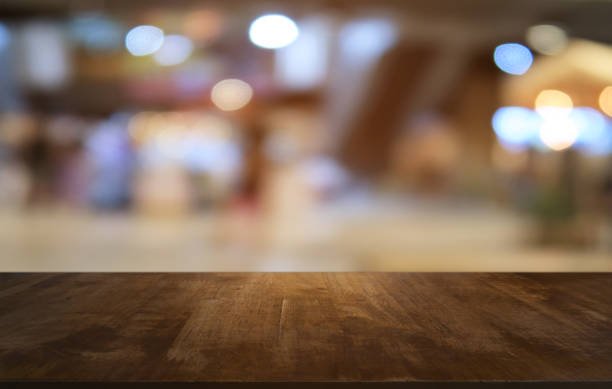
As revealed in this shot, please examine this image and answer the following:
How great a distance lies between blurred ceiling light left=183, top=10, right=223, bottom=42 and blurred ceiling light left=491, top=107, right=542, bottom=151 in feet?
10.3

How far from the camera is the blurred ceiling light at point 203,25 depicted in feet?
15.4

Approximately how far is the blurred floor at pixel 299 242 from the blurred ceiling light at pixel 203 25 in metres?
1.74

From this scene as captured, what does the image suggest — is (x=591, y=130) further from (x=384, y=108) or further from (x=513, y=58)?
(x=384, y=108)

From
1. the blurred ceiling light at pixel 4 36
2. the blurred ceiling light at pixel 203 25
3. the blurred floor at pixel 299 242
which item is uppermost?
the blurred ceiling light at pixel 4 36

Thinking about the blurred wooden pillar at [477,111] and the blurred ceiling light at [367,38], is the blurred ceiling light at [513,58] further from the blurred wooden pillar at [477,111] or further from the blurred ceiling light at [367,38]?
the blurred ceiling light at [367,38]

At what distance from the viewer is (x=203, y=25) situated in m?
4.91

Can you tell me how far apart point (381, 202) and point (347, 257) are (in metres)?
1.65

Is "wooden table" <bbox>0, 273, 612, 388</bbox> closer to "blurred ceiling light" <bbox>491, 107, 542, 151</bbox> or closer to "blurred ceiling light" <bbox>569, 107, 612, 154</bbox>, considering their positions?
"blurred ceiling light" <bbox>569, 107, 612, 154</bbox>

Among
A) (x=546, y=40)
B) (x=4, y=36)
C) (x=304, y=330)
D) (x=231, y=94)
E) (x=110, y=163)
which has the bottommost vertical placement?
(x=304, y=330)

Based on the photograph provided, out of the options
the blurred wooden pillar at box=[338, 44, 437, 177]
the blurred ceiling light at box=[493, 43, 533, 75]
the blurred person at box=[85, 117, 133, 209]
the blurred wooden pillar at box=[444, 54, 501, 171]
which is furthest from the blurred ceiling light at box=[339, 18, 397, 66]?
the blurred person at box=[85, 117, 133, 209]

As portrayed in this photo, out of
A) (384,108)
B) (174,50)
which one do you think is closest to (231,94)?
(174,50)

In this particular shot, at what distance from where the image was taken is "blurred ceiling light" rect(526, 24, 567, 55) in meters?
4.96

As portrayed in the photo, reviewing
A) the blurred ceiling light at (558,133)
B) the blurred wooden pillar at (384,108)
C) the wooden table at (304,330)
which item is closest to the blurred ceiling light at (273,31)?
the blurred wooden pillar at (384,108)

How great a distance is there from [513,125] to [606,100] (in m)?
0.94
